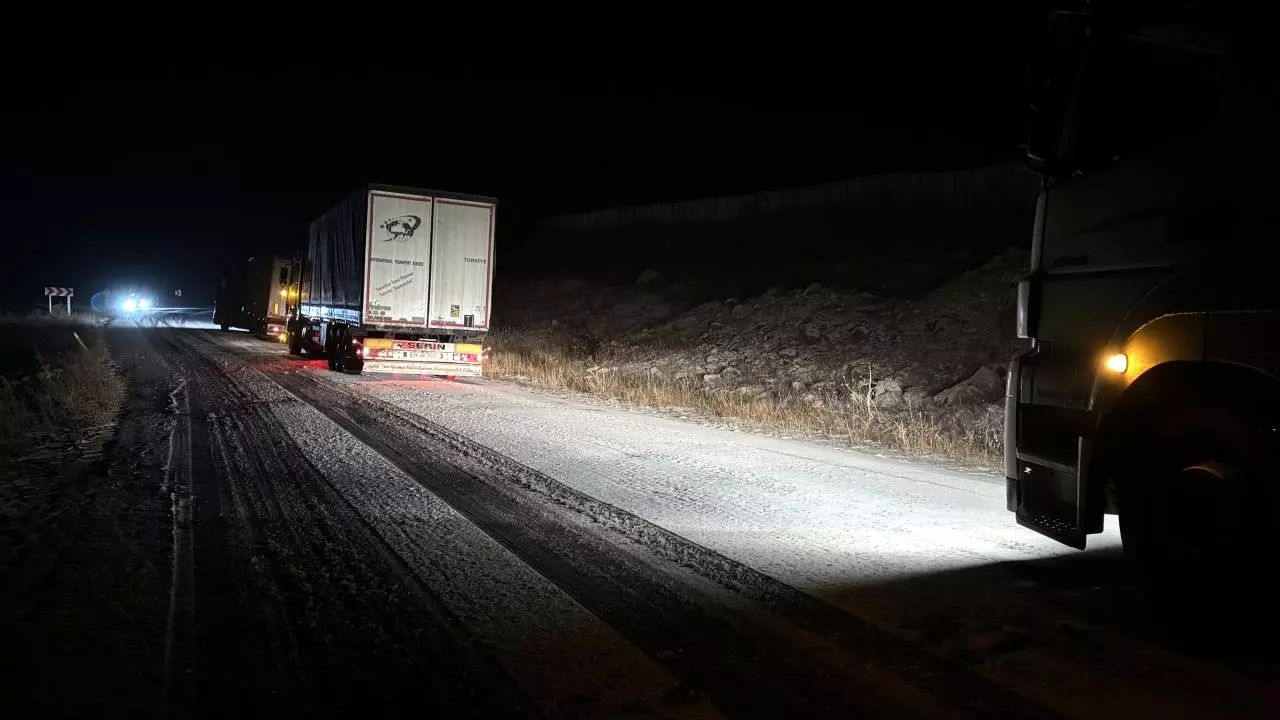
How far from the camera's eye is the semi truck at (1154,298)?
398 centimetres

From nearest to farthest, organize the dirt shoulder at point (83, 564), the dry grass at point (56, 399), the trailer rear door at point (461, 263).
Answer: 1. the dirt shoulder at point (83, 564)
2. the dry grass at point (56, 399)
3. the trailer rear door at point (461, 263)

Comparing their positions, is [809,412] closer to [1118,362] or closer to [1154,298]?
[1118,362]

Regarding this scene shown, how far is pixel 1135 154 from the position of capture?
4.68 meters

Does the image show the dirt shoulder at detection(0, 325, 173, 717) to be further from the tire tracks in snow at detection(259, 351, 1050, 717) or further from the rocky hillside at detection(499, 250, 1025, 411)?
the rocky hillside at detection(499, 250, 1025, 411)

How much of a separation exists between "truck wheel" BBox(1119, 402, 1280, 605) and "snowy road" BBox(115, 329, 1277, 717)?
393 mm

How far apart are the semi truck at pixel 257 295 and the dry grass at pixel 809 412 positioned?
15.0m

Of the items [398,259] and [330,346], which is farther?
[330,346]

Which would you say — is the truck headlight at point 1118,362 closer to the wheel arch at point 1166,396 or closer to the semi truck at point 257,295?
the wheel arch at point 1166,396

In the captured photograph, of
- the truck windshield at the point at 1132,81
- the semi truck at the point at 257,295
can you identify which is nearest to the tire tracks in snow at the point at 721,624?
the truck windshield at the point at 1132,81

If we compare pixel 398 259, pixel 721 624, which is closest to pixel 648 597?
pixel 721 624

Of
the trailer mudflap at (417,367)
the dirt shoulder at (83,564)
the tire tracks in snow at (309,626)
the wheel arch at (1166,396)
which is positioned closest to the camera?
the tire tracks in snow at (309,626)

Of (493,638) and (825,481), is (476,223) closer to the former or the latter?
(825,481)

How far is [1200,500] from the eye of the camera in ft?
13.9

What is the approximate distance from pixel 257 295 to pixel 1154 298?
45.1 metres
